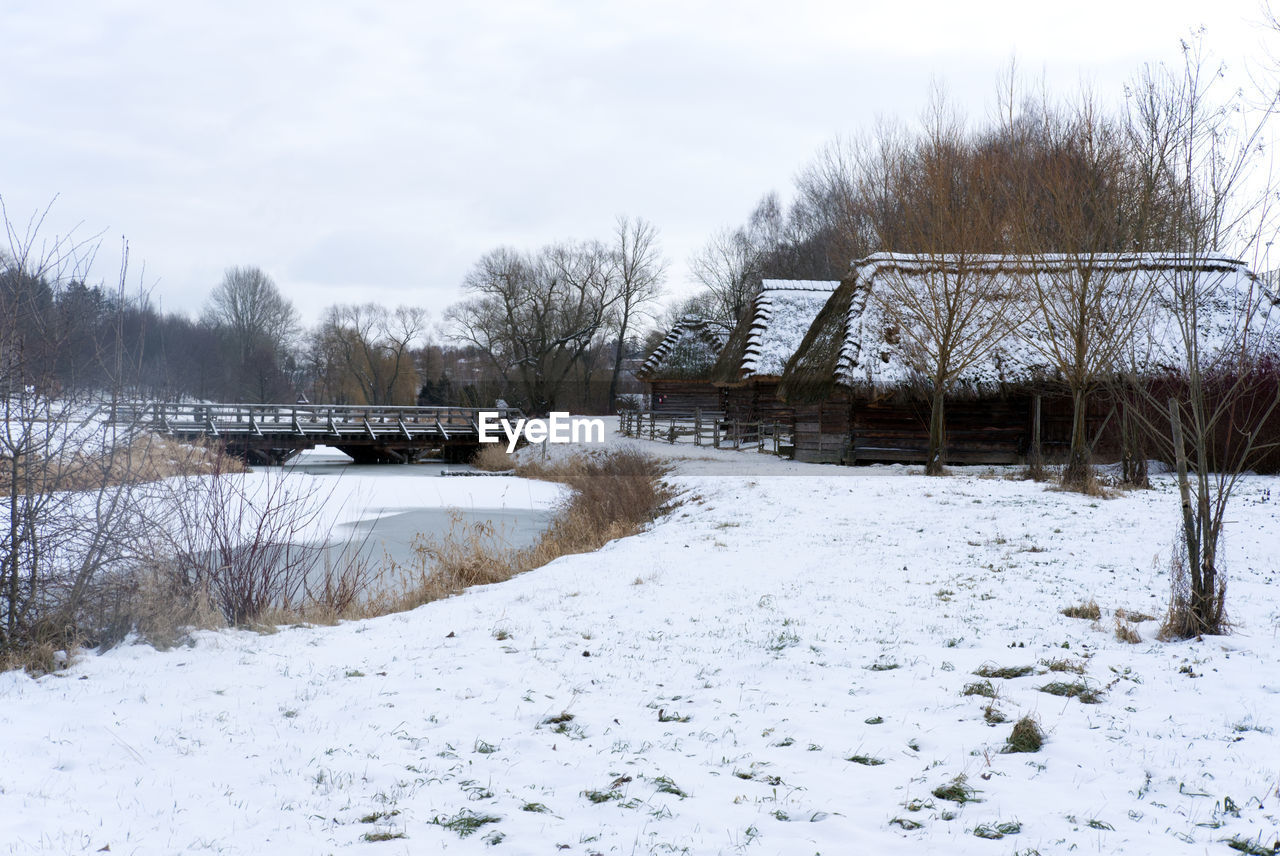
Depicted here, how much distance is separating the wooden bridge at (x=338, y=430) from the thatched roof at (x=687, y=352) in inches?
275

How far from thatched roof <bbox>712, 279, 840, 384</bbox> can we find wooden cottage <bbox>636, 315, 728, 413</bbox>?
19.0 ft

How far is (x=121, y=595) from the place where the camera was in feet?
20.0

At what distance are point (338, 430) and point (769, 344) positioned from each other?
17.0 metres

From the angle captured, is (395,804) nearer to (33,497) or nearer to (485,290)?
(33,497)

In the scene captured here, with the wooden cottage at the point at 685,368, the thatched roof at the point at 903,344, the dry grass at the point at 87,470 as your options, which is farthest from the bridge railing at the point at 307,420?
the dry grass at the point at 87,470

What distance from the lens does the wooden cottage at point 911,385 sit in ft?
61.0

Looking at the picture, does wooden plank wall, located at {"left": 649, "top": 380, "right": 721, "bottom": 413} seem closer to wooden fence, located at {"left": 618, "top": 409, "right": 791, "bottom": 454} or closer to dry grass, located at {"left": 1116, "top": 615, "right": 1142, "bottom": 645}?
wooden fence, located at {"left": 618, "top": 409, "right": 791, "bottom": 454}

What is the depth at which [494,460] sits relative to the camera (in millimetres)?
30578

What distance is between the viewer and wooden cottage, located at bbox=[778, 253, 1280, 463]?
18578mm

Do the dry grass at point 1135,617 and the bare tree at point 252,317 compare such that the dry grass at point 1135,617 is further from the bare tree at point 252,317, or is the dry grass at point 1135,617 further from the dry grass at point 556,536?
the bare tree at point 252,317

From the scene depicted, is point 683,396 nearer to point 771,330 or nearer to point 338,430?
point 771,330

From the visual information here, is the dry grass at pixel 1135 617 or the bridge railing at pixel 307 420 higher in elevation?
the bridge railing at pixel 307 420

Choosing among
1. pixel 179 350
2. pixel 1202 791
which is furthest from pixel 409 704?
pixel 179 350

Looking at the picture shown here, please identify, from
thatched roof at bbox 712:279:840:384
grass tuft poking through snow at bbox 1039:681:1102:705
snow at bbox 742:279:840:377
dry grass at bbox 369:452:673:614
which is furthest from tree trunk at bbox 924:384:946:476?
grass tuft poking through snow at bbox 1039:681:1102:705
